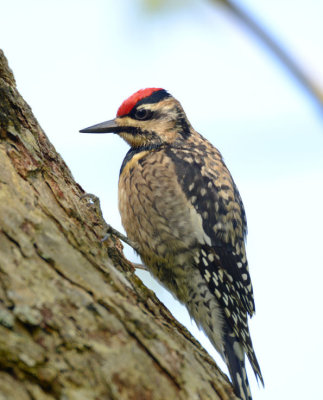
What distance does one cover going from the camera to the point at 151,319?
2324 millimetres

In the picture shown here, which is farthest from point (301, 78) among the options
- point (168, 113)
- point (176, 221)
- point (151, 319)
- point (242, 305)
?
point (168, 113)

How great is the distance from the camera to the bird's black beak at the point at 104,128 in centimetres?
446

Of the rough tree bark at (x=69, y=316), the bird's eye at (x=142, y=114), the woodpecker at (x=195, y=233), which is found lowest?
the rough tree bark at (x=69, y=316)

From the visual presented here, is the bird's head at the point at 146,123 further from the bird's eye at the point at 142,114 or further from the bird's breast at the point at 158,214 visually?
the bird's breast at the point at 158,214

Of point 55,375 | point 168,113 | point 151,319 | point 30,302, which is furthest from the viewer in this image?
point 168,113

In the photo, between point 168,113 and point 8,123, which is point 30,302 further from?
point 168,113

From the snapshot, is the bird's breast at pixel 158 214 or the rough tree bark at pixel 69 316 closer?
the rough tree bark at pixel 69 316

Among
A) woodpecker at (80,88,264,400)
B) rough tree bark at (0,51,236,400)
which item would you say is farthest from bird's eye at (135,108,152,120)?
rough tree bark at (0,51,236,400)

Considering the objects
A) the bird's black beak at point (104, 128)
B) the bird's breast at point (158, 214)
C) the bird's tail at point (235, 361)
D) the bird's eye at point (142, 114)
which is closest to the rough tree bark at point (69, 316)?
the bird's tail at point (235, 361)

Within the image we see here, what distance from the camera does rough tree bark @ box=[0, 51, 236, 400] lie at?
182 cm

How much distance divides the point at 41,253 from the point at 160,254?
1920mm

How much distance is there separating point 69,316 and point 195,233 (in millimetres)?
2050

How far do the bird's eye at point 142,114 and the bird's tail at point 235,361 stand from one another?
2.07m

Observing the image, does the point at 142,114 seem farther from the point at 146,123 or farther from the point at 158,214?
the point at 158,214
